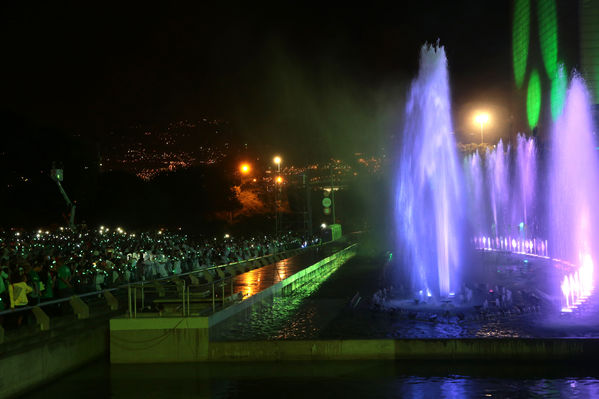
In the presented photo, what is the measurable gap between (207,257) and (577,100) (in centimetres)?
2557

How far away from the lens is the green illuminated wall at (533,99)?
8544 centimetres

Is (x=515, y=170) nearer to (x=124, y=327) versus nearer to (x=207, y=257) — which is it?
(x=207, y=257)

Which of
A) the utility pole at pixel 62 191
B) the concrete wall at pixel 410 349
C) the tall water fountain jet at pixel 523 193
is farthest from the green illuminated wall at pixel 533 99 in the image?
the concrete wall at pixel 410 349

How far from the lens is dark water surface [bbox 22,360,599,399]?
386 inches

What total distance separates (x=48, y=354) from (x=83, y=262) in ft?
22.6

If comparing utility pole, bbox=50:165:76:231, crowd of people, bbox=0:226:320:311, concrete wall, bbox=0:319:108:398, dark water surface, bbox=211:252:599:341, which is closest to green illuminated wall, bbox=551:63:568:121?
crowd of people, bbox=0:226:320:311

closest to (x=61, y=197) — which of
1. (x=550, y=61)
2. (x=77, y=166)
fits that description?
(x=77, y=166)

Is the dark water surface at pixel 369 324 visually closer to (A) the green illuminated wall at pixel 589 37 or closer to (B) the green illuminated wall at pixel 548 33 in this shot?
(A) the green illuminated wall at pixel 589 37

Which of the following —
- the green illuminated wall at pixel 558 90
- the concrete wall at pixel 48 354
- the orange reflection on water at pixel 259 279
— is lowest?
the concrete wall at pixel 48 354

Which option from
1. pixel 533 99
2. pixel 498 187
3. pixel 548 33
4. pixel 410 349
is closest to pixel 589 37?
pixel 548 33

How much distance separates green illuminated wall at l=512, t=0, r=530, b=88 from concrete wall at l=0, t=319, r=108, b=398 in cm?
8916

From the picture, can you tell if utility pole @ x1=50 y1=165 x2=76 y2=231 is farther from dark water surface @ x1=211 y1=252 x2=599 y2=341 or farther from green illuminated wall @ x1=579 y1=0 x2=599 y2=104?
green illuminated wall @ x1=579 y1=0 x2=599 y2=104

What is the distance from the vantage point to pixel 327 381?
10.5 m

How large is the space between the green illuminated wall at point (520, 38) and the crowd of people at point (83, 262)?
228ft
